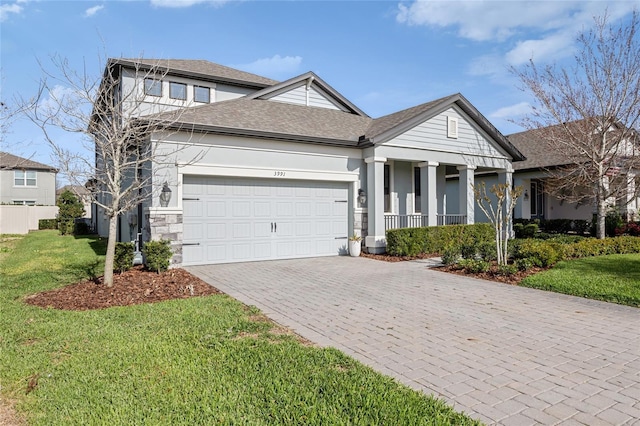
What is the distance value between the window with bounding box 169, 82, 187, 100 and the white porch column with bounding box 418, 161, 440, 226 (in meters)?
11.6

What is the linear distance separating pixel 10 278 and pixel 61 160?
3579mm

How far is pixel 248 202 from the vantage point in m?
11.1

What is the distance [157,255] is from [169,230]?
3.52ft

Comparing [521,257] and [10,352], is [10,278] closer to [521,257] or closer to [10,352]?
[10,352]

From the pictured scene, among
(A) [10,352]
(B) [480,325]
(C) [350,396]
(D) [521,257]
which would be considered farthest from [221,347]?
(D) [521,257]

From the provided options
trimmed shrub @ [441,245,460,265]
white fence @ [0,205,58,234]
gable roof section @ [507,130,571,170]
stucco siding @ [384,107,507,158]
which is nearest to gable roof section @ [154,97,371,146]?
stucco siding @ [384,107,507,158]

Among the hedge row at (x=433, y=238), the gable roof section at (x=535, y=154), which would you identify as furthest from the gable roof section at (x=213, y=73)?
the gable roof section at (x=535, y=154)

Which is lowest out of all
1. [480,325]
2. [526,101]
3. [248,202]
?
[480,325]

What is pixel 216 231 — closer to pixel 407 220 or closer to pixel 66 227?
pixel 407 220

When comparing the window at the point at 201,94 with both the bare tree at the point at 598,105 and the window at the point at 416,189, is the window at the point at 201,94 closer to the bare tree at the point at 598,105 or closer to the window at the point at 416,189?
the window at the point at 416,189

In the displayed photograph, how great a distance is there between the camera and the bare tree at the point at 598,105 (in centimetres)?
1324

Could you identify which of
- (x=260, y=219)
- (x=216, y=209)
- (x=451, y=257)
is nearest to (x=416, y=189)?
(x=451, y=257)

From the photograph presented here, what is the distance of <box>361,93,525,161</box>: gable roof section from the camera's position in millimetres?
12633

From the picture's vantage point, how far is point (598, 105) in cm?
1389
